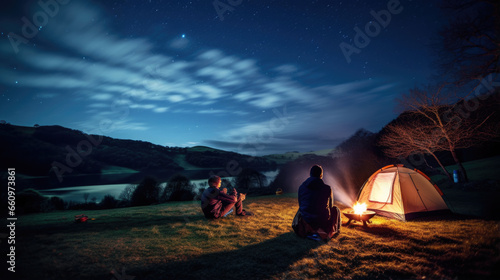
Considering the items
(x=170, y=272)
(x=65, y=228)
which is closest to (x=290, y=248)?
(x=170, y=272)

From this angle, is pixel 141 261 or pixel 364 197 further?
pixel 364 197

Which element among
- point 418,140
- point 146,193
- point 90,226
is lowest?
point 146,193

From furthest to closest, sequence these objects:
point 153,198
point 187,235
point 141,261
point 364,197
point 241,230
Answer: point 153,198 < point 364,197 < point 241,230 < point 187,235 < point 141,261

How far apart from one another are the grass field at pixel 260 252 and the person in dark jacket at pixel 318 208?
0.42 meters

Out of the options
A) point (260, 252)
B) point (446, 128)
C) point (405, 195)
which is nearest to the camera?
point (260, 252)

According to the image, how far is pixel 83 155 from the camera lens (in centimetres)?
5959

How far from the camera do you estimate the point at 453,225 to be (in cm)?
679

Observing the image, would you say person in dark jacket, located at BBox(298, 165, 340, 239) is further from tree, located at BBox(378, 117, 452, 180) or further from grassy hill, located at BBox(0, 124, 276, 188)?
grassy hill, located at BBox(0, 124, 276, 188)

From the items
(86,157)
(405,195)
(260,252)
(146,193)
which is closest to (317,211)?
(260,252)

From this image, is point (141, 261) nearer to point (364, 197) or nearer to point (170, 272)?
point (170, 272)

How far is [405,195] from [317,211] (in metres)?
5.32

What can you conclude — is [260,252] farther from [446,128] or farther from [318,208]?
[446,128]

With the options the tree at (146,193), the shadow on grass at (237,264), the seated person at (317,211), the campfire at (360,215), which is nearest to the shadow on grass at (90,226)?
the shadow on grass at (237,264)

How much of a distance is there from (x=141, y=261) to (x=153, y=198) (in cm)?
1809
